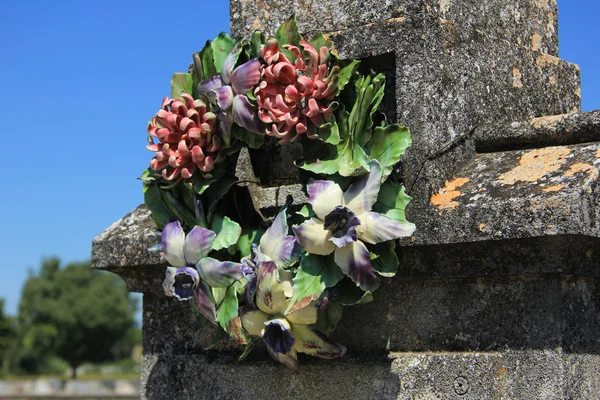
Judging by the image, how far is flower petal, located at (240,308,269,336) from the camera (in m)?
2.56

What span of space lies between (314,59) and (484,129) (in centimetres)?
62

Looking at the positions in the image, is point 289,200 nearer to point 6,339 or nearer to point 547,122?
point 547,122

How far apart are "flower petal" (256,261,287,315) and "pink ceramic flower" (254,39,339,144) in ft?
1.24

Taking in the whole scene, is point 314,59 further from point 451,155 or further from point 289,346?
point 289,346

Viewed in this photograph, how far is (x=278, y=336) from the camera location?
2.54 meters

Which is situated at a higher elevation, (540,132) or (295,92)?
(295,92)

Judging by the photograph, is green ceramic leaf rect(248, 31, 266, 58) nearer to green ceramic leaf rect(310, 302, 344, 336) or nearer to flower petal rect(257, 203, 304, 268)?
flower petal rect(257, 203, 304, 268)

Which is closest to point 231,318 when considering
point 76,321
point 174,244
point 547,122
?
point 174,244

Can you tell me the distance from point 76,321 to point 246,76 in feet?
197

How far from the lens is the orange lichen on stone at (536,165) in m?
2.47

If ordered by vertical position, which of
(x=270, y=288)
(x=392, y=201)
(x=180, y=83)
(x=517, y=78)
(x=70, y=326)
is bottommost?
(x=70, y=326)

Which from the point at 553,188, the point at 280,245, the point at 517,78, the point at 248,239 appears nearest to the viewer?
the point at 553,188

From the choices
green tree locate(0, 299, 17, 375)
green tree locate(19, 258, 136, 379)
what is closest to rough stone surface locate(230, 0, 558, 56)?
green tree locate(0, 299, 17, 375)

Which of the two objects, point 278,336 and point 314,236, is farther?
point 278,336
